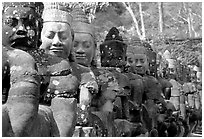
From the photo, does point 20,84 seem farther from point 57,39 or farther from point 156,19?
point 156,19

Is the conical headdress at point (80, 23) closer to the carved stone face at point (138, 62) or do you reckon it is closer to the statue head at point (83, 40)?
the statue head at point (83, 40)

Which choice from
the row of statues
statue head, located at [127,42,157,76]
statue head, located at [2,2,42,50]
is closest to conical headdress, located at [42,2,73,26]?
the row of statues

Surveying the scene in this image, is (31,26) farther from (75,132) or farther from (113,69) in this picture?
(113,69)

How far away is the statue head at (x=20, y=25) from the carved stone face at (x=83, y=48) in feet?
3.61

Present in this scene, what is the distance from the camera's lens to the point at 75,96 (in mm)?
3051

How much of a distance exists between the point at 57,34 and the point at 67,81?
0.45 m

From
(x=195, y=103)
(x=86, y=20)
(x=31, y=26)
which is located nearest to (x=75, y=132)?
(x=31, y=26)

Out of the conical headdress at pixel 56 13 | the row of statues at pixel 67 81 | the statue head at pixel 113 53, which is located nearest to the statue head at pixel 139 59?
the row of statues at pixel 67 81

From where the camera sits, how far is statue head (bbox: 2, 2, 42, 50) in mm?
2531

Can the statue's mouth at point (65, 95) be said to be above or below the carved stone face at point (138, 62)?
below

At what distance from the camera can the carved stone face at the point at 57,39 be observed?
3211mm

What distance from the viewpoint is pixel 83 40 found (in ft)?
12.4

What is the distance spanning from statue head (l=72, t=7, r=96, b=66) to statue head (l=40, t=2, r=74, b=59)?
1.44ft

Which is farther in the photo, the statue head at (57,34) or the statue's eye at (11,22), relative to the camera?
the statue head at (57,34)
